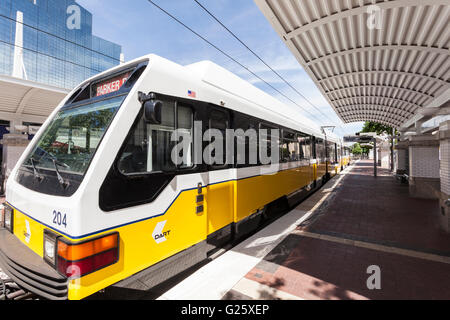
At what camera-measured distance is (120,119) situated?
2.39 meters

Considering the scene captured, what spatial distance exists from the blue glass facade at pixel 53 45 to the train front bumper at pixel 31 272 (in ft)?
251

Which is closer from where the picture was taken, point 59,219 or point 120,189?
point 59,219

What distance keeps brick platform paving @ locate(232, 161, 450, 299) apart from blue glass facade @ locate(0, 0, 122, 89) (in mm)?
76967

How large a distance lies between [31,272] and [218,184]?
2462mm

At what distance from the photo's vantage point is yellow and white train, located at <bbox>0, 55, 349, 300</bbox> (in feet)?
7.14

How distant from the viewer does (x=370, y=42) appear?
26.2 ft

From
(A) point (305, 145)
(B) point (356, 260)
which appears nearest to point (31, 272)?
(B) point (356, 260)

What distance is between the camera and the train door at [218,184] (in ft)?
11.9

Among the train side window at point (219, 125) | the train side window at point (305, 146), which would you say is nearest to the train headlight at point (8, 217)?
the train side window at point (219, 125)

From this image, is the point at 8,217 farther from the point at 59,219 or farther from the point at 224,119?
the point at 224,119

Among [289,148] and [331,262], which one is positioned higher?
[289,148]

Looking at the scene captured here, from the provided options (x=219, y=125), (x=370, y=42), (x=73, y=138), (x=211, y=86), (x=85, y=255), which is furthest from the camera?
(x=370, y=42)

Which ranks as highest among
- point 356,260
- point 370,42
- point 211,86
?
point 370,42
